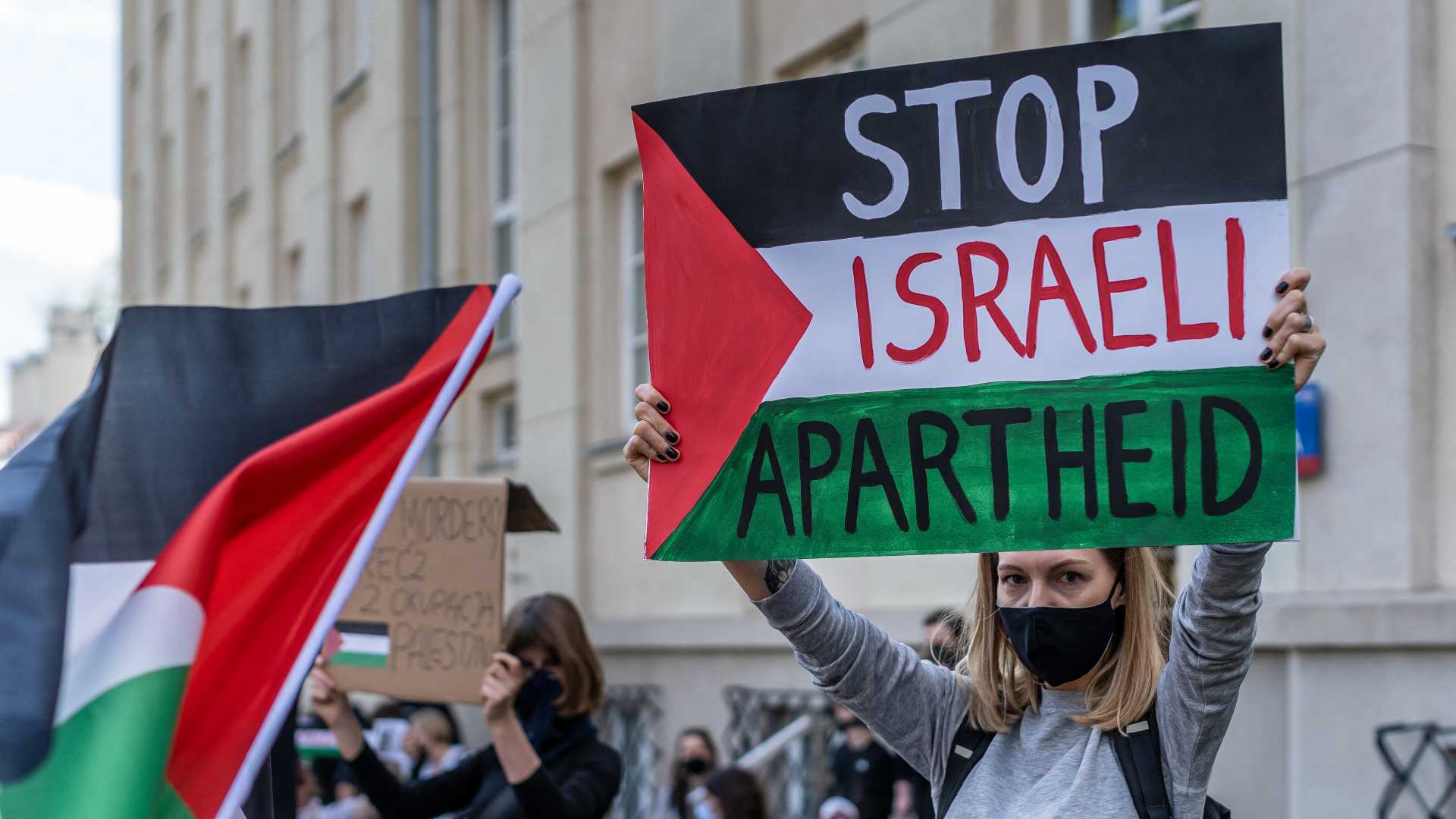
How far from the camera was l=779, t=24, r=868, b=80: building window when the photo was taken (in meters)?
9.88

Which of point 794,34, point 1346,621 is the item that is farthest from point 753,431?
point 794,34

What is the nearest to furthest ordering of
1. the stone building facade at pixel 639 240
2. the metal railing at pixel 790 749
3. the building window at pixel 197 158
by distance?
the stone building facade at pixel 639 240
the metal railing at pixel 790 749
the building window at pixel 197 158

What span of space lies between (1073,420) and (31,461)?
6.49 ft

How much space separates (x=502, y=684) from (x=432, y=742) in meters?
5.00

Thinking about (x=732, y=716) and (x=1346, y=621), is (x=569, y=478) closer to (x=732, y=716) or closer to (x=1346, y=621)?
(x=732, y=716)

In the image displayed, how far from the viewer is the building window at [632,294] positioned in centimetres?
1227

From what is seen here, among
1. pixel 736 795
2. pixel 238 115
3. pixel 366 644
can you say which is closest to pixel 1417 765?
pixel 736 795

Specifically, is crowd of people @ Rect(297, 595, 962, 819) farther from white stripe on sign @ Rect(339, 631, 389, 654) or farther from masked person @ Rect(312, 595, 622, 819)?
white stripe on sign @ Rect(339, 631, 389, 654)

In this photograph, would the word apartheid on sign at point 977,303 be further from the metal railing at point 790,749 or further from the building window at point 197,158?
the building window at point 197,158

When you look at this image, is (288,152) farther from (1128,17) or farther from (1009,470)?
(1009,470)

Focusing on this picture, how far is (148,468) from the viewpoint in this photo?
138 inches

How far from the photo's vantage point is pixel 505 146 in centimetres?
1505

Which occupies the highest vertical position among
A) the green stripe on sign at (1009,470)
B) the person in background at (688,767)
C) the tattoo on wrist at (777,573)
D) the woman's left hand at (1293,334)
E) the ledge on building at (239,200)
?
the ledge on building at (239,200)

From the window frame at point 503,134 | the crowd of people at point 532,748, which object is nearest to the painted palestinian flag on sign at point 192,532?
the crowd of people at point 532,748
